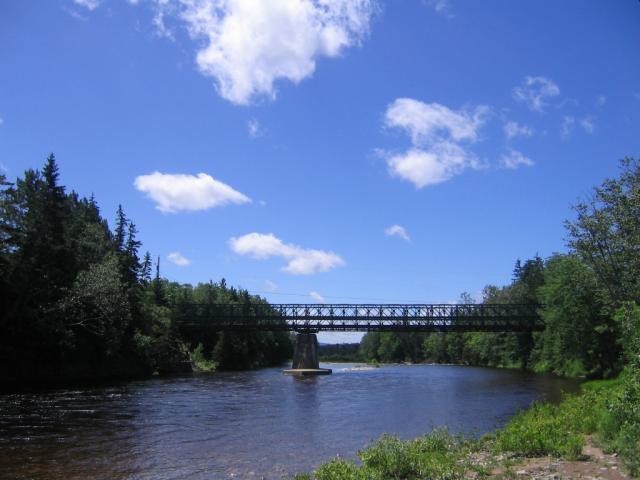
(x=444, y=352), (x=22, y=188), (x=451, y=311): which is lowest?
(x=444, y=352)

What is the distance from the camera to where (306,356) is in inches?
3374

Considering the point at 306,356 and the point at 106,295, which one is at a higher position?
the point at 106,295

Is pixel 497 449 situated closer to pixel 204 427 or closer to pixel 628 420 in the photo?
pixel 628 420

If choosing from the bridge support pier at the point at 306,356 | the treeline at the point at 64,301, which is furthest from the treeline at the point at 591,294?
the treeline at the point at 64,301

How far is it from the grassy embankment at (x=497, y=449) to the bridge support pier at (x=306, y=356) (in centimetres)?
6580

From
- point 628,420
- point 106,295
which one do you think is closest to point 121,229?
point 106,295

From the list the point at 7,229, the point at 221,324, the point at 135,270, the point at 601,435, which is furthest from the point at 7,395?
the point at 221,324

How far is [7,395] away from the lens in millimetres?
36469

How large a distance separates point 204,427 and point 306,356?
203 ft

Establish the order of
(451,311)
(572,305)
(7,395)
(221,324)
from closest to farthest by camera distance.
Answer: (7,395) < (572,305) < (221,324) < (451,311)

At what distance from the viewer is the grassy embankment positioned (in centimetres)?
1202

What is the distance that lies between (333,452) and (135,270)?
69.3 metres

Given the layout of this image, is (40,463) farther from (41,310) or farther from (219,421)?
(41,310)

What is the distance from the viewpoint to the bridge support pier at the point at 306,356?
3260 inches
